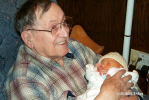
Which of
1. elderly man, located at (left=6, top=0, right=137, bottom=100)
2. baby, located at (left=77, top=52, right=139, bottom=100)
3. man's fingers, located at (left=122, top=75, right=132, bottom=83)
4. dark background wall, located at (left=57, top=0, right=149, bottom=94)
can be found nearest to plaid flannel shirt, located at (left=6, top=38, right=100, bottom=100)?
elderly man, located at (left=6, top=0, right=137, bottom=100)

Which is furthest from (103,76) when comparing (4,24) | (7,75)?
(4,24)

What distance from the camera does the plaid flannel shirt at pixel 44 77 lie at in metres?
1.10

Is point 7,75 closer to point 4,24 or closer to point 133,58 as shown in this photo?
point 4,24

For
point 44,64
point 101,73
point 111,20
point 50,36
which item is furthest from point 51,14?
point 111,20

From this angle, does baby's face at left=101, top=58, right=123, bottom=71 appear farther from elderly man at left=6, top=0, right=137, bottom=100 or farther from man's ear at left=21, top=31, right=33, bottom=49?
man's ear at left=21, top=31, right=33, bottom=49

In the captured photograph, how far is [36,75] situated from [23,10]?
494mm

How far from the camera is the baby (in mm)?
1184

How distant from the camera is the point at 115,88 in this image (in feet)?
3.87

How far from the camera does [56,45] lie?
124cm

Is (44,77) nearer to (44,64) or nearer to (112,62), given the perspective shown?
(44,64)

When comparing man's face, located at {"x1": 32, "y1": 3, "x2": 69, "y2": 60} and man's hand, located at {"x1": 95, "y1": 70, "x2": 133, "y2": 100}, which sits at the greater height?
man's face, located at {"x1": 32, "y1": 3, "x2": 69, "y2": 60}

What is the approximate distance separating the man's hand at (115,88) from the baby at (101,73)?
4cm

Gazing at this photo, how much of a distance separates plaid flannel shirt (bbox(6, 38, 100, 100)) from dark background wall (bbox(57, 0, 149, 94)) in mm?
869

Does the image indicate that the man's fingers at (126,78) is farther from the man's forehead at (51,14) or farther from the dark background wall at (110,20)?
the dark background wall at (110,20)
